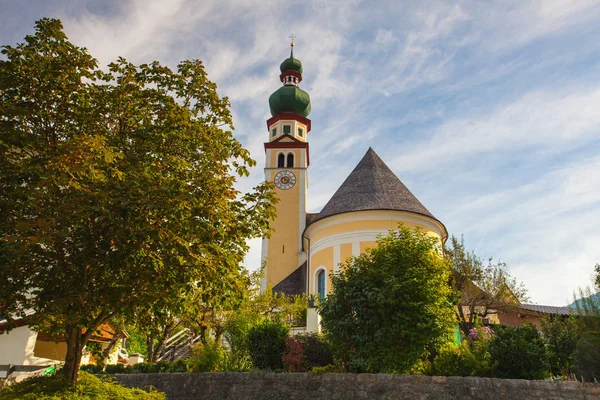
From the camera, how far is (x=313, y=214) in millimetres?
42438

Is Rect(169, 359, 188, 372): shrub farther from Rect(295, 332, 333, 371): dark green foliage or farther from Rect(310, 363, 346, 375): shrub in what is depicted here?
Rect(310, 363, 346, 375): shrub

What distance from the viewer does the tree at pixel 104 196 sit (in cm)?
825

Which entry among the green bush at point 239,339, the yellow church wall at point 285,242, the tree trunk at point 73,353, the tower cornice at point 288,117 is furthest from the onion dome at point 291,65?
the tree trunk at point 73,353

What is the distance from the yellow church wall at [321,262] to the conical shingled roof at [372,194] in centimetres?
203

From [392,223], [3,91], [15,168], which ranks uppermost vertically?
[392,223]

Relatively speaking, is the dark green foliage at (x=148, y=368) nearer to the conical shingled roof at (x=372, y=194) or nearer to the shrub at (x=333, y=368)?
the shrub at (x=333, y=368)

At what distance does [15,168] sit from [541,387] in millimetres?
12115

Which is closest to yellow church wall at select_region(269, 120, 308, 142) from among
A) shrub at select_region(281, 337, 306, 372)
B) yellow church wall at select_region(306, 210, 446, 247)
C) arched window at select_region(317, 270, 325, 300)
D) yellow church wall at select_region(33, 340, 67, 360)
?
yellow church wall at select_region(306, 210, 446, 247)

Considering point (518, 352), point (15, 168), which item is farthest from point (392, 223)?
point (15, 168)

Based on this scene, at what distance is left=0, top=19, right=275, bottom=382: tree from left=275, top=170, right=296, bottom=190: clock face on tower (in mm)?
30939

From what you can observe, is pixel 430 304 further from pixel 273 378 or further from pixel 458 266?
pixel 458 266

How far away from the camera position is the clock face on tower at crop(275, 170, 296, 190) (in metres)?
41.9

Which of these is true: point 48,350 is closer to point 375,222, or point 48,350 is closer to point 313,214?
point 375,222

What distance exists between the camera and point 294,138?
1703 inches
